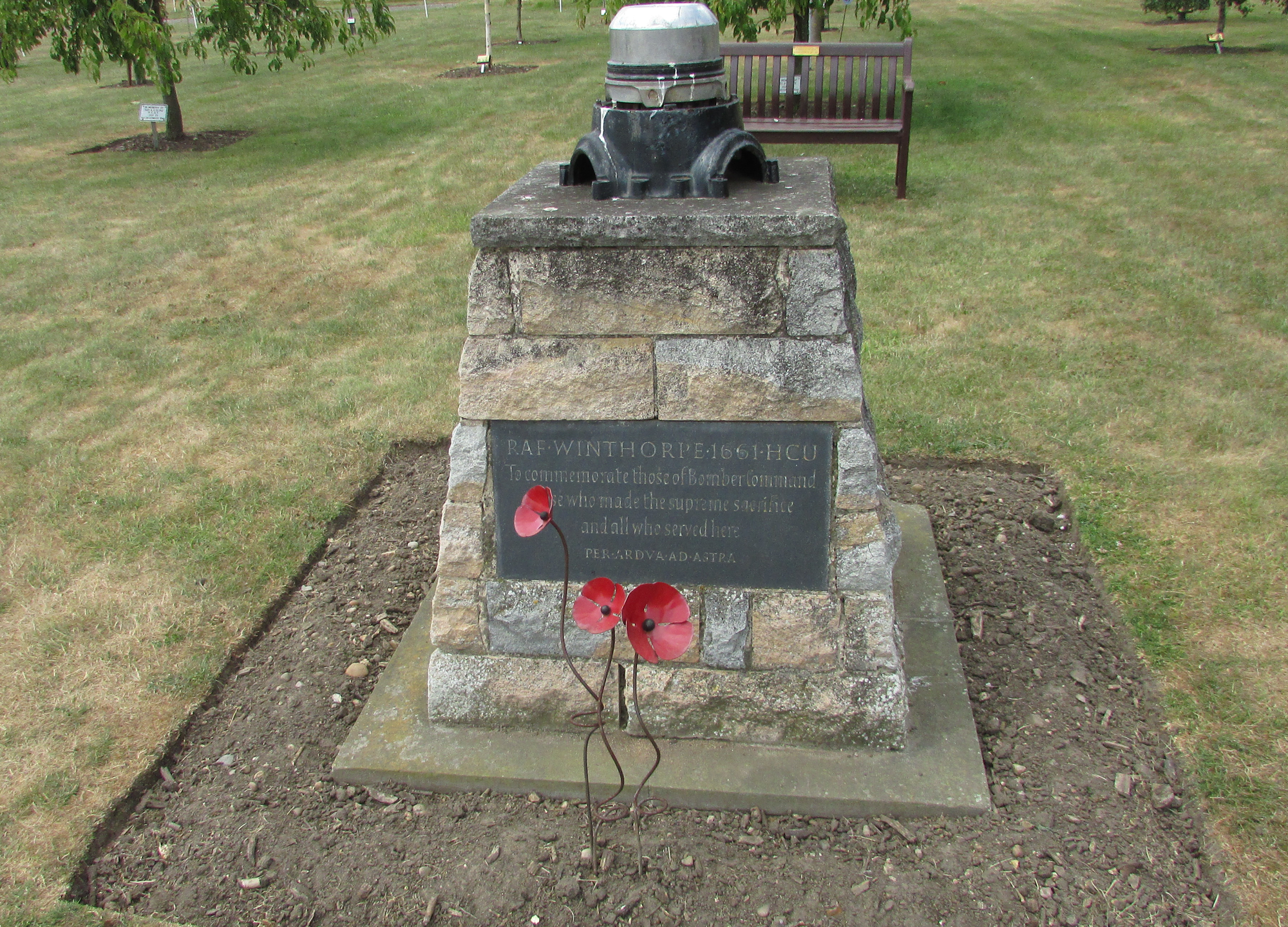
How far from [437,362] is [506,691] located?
3.49m

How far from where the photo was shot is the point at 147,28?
10000mm

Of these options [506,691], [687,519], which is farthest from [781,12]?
[506,691]

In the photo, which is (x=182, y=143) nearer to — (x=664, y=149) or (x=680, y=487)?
(x=664, y=149)

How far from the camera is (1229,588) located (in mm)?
3844

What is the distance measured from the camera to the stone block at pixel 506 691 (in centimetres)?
309

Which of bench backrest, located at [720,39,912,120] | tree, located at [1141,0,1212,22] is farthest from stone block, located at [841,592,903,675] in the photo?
tree, located at [1141,0,1212,22]

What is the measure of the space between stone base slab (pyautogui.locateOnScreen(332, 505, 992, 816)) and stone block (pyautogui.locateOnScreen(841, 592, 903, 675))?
261mm

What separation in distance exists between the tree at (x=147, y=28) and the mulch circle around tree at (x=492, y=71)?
442cm

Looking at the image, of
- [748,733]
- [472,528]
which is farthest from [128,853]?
[748,733]

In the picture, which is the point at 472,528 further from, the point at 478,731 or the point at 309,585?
the point at 309,585

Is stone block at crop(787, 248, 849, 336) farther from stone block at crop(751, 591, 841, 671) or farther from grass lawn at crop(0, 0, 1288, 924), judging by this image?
grass lawn at crop(0, 0, 1288, 924)

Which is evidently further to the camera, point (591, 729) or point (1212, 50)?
point (1212, 50)

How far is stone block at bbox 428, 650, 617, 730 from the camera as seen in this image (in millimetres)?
3088

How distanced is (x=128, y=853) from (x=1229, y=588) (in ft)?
12.3
